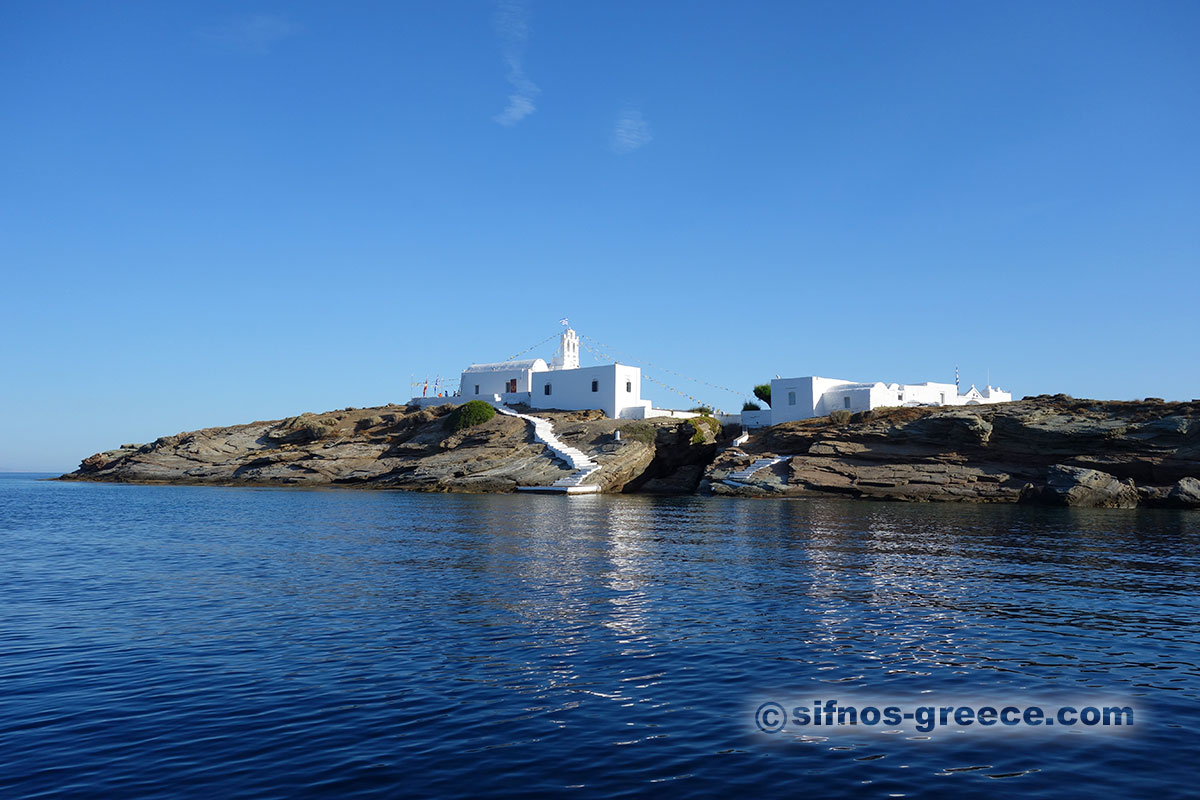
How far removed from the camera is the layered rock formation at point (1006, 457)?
2207 inches

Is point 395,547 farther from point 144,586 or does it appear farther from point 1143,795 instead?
point 1143,795

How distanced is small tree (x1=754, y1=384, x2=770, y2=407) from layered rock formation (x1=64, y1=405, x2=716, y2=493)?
74.9 feet

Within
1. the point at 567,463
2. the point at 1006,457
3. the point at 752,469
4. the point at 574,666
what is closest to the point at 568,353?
the point at 567,463

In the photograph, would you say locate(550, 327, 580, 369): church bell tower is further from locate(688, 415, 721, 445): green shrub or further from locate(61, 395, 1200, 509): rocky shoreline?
locate(688, 415, 721, 445): green shrub

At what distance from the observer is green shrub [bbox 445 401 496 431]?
8706 centimetres

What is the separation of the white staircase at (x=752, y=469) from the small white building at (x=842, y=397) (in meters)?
12.9

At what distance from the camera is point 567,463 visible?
73562 millimetres

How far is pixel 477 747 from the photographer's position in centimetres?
1034

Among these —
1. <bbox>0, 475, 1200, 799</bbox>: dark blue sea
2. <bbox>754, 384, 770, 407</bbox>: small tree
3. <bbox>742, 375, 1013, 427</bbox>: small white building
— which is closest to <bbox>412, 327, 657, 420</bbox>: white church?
<bbox>742, 375, 1013, 427</bbox>: small white building

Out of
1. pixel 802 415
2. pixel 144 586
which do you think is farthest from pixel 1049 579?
pixel 802 415

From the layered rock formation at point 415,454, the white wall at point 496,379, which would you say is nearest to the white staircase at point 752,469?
the layered rock formation at point 415,454

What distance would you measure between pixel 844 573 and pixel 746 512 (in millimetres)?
25248

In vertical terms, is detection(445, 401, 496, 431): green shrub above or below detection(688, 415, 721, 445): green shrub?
above

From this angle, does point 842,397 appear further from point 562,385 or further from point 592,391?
point 562,385
